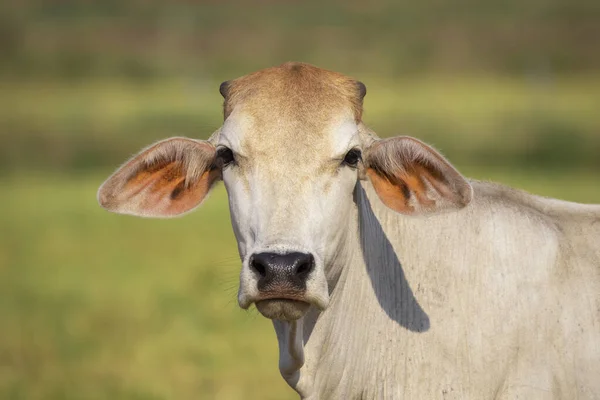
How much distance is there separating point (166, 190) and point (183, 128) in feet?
98.2

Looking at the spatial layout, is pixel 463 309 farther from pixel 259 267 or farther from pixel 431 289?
pixel 259 267

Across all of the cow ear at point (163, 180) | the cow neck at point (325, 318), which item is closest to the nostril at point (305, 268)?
the cow neck at point (325, 318)

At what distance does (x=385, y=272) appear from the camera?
19.4 ft

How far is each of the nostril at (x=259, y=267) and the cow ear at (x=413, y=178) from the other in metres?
1.02

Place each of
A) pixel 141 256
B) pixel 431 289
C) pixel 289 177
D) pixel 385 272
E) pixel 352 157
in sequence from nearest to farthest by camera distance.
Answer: pixel 289 177
pixel 352 157
pixel 431 289
pixel 385 272
pixel 141 256

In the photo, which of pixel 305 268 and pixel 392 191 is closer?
pixel 305 268

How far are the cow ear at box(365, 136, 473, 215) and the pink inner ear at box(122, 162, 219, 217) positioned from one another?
96 centimetres

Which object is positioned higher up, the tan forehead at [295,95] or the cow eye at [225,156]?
the tan forehead at [295,95]

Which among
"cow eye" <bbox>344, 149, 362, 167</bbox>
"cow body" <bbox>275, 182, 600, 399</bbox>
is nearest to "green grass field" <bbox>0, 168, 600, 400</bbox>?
"cow body" <bbox>275, 182, 600, 399</bbox>

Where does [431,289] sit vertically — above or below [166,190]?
below

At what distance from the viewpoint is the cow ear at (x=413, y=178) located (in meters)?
5.51

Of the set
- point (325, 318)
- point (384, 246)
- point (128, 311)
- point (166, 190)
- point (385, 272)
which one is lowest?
point (128, 311)

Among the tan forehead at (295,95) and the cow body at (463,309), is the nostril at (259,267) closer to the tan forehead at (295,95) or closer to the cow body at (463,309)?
the cow body at (463,309)

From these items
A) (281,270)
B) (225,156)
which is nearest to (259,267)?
(281,270)
